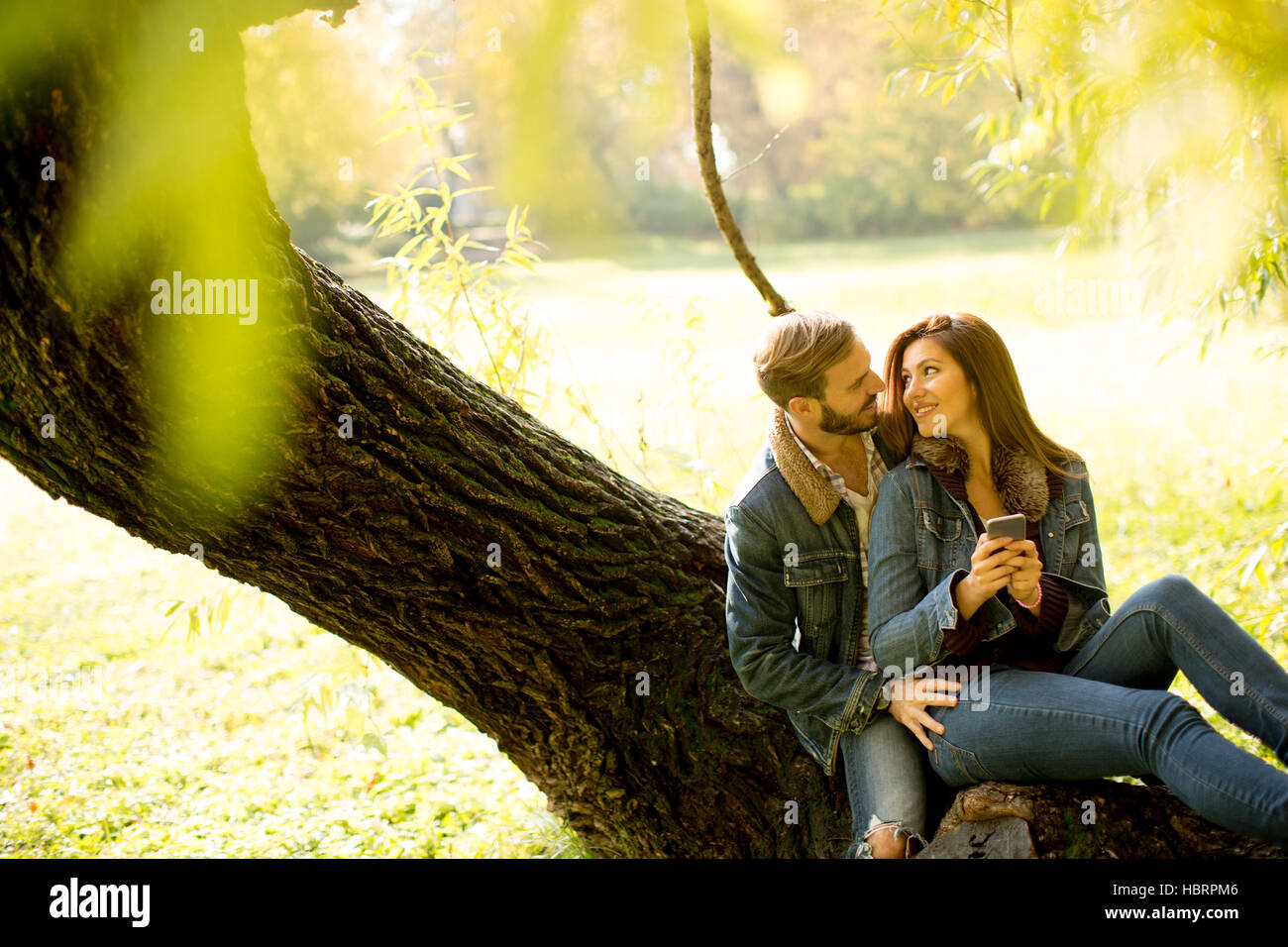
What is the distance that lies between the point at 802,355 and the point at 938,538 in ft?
1.44

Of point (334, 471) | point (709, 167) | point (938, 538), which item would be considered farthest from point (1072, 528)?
point (334, 471)

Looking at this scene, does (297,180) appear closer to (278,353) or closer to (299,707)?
(299,707)

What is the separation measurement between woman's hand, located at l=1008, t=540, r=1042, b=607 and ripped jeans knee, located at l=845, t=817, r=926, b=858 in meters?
0.46

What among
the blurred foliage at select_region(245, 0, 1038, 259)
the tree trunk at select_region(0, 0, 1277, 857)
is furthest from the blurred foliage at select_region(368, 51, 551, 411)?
the tree trunk at select_region(0, 0, 1277, 857)

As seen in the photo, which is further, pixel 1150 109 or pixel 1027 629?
pixel 1150 109

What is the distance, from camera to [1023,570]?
188cm

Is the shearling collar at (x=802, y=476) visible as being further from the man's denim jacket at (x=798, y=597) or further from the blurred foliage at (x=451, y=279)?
the blurred foliage at (x=451, y=279)

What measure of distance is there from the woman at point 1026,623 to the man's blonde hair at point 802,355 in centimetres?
15

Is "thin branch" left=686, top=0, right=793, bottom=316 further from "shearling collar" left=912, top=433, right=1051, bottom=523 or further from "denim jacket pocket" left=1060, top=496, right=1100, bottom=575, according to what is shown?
"denim jacket pocket" left=1060, top=496, right=1100, bottom=575

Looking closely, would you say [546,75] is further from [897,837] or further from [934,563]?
[897,837]

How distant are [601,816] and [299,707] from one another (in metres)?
2.22

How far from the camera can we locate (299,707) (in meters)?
4.16

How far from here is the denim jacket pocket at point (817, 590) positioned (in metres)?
2.12

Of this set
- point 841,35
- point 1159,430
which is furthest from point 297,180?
point 1159,430
